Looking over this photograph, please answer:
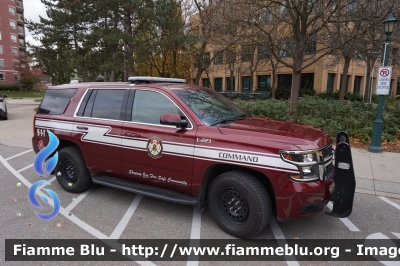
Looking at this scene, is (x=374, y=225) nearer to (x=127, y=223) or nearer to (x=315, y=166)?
(x=315, y=166)

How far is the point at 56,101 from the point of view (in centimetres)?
491

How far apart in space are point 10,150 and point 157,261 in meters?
7.23

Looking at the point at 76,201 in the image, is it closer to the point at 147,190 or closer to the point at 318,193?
the point at 147,190

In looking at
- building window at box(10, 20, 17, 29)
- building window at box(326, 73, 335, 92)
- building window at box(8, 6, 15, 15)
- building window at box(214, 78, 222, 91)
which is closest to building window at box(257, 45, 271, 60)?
building window at box(326, 73, 335, 92)

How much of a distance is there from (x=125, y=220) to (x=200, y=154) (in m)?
1.47

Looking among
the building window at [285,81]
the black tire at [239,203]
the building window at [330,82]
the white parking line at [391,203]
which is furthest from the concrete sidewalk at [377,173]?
the building window at [285,81]

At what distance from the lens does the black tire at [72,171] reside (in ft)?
14.8

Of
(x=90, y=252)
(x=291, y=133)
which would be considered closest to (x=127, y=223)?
(x=90, y=252)

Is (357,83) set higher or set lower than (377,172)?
higher

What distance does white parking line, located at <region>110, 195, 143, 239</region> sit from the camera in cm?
341

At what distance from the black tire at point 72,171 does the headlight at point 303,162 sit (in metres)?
3.28

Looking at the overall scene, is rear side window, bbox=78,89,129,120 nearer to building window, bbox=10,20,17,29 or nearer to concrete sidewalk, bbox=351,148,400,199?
concrete sidewalk, bbox=351,148,400,199

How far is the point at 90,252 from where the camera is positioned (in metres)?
3.06

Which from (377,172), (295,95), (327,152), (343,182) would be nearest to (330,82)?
(295,95)
